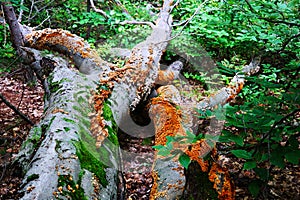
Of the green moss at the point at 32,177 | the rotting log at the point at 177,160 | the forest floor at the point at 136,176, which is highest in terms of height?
the green moss at the point at 32,177

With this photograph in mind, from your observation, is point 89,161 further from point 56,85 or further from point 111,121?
point 56,85

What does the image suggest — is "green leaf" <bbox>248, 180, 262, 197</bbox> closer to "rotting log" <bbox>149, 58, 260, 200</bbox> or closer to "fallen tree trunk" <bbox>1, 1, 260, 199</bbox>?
"rotting log" <bbox>149, 58, 260, 200</bbox>

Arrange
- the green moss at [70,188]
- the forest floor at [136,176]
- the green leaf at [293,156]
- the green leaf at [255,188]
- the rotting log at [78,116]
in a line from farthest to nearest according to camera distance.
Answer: the forest floor at [136,176] < the rotting log at [78,116] < the green moss at [70,188] < the green leaf at [255,188] < the green leaf at [293,156]

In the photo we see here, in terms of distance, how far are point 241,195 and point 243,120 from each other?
5.37 feet

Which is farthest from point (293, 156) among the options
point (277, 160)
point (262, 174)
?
point (262, 174)

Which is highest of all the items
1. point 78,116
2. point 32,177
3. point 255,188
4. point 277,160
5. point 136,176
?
point 277,160

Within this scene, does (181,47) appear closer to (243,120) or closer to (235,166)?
(235,166)

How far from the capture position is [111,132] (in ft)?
10.2

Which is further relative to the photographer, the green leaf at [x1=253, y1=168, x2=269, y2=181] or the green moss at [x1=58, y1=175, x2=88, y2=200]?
the green moss at [x1=58, y1=175, x2=88, y2=200]

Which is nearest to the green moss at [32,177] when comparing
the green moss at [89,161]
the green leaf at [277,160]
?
the green moss at [89,161]

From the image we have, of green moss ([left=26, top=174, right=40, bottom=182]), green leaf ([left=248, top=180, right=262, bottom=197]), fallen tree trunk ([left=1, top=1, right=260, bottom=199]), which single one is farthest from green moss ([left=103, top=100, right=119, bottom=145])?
green leaf ([left=248, top=180, right=262, bottom=197])

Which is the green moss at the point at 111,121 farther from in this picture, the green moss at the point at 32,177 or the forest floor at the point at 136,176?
the green moss at the point at 32,177

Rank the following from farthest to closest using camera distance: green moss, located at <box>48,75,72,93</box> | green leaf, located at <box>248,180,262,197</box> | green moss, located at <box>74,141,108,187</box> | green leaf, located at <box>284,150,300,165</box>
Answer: green moss, located at <box>48,75,72,93</box> < green moss, located at <box>74,141,108,187</box> < green leaf, located at <box>248,180,262,197</box> < green leaf, located at <box>284,150,300,165</box>

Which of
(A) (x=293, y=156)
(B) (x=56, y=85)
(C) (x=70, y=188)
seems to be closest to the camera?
(A) (x=293, y=156)
